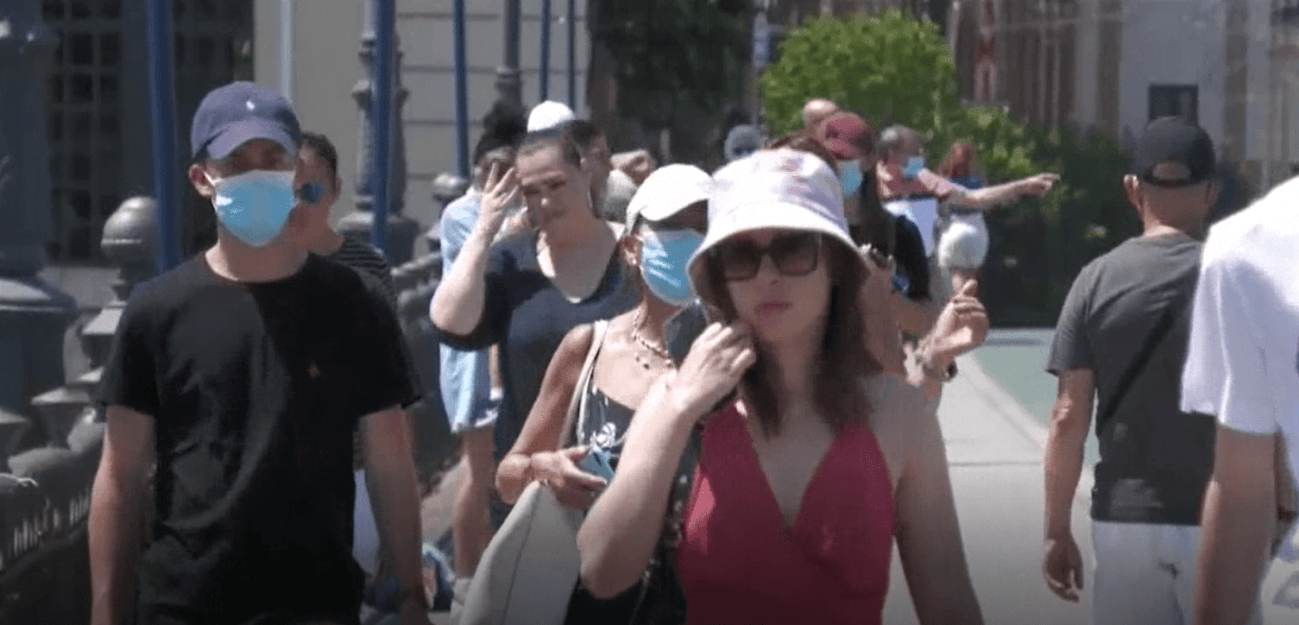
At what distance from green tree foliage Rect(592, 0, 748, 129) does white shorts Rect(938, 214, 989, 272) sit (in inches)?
574

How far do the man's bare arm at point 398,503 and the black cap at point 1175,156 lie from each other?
186 cm

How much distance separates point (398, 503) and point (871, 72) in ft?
118

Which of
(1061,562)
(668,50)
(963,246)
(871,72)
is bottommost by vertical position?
(963,246)

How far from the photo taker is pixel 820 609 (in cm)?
444

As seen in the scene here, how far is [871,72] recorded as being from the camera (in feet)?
136

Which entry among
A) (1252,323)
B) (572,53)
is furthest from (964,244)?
(1252,323)

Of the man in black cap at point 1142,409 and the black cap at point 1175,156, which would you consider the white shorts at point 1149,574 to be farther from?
the black cap at point 1175,156

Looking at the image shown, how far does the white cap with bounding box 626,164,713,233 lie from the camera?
6.22 meters

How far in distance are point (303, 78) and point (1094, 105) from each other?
1770 inches

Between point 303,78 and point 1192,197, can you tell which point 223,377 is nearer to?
point 1192,197

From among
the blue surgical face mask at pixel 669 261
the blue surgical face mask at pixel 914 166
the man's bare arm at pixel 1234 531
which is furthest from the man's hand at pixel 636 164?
the man's bare arm at pixel 1234 531

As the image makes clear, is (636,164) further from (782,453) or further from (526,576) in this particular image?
(782,453)

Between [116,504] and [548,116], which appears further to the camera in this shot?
[548,116]

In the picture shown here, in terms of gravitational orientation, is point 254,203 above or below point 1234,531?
above
